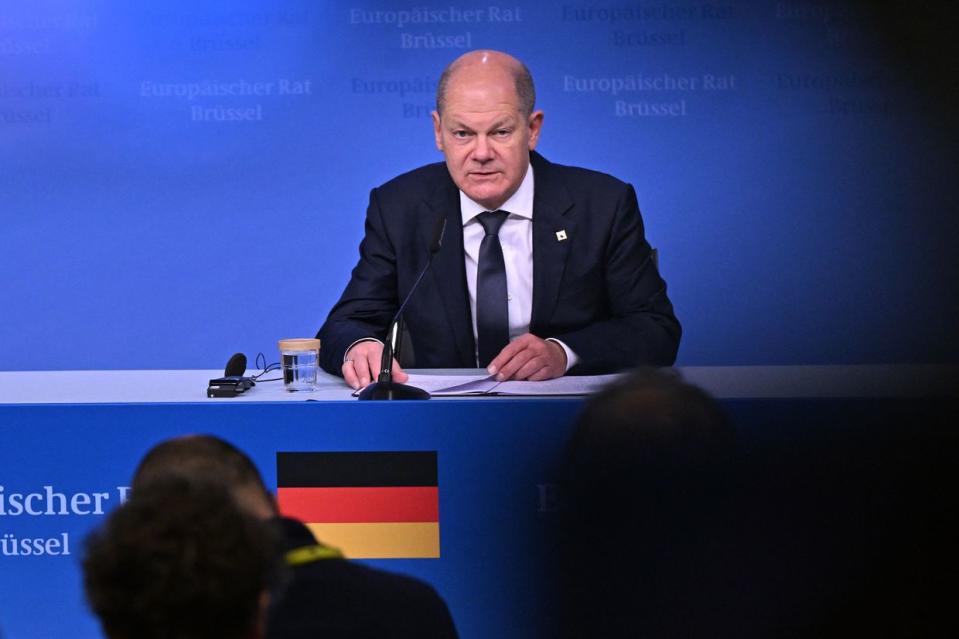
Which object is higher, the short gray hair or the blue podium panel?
the short gray hair

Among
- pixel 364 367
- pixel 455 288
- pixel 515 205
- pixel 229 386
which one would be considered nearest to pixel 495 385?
pixel 364 367

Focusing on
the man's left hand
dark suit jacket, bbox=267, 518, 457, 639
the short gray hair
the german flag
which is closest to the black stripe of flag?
the german flag

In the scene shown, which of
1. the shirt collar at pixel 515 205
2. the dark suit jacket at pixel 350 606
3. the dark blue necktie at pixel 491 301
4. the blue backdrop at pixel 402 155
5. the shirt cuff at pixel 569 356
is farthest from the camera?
the blue backdrop at pixel 402 155

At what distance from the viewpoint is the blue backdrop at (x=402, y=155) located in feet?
15.7

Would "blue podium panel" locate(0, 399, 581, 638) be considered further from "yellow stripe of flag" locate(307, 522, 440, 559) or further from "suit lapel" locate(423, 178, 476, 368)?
"suit lapel" locate(423, 178, 476, 368)

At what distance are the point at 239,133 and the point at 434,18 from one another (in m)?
0.95

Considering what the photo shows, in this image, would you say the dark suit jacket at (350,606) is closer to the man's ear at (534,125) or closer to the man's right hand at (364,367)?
the man's right hand at (364,367)

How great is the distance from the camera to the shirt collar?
3260 millimetres

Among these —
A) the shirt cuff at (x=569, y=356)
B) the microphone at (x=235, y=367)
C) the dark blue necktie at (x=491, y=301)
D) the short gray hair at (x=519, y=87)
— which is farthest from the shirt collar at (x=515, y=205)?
the microphone at (x=235, y=367)

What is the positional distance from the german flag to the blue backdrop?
273 centimetres

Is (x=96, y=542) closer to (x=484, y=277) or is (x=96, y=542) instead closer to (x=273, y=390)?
(x=273, y=390)

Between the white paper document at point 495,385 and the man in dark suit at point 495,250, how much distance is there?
49 cm

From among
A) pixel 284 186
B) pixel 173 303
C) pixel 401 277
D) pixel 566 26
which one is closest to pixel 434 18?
pixel 566 26

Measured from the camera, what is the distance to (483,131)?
3.18 metres
